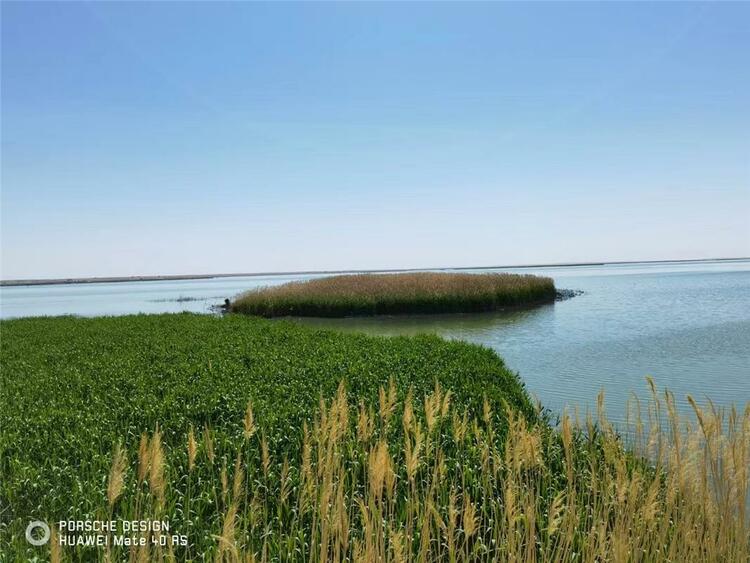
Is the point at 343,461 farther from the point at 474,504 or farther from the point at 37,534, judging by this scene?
the point at 37,534

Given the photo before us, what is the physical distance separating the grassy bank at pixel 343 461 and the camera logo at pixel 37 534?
0.08 metres

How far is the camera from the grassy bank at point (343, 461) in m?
3.77

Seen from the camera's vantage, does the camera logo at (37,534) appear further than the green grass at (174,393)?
No

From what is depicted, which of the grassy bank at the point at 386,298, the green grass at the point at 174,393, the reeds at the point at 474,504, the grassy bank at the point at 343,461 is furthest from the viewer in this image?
the grassy bank at the point at 386,298

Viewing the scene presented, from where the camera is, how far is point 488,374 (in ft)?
33.5

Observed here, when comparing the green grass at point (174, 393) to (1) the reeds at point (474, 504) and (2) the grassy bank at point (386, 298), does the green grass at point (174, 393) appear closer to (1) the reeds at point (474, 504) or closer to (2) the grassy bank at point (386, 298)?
(1) the reeds at point (474, 504)

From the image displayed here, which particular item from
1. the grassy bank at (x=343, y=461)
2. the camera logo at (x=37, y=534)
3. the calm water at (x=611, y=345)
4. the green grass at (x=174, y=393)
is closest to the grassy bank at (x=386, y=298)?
the calm water at (x=611, y=345)

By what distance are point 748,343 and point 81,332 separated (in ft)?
74.4

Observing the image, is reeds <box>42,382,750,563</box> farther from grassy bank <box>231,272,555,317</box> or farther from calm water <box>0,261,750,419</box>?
grassy bank <box>231,272,555,317</box>

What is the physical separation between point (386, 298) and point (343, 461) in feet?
91.5

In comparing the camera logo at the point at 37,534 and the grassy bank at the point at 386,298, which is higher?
the grassy bank at the point at 386,298

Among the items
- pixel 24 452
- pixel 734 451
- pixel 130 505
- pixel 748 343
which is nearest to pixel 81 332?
pixel 24 452

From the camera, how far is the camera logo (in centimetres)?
392

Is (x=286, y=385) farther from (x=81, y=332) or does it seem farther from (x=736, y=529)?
(x=81, y=332)
